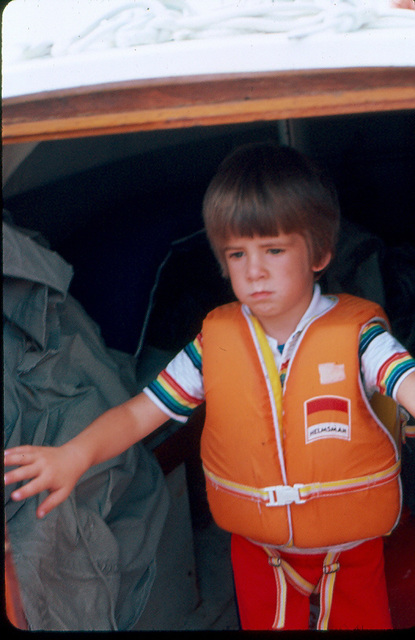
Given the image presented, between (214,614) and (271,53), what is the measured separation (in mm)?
1758

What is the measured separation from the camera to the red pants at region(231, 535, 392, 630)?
4.38 feet

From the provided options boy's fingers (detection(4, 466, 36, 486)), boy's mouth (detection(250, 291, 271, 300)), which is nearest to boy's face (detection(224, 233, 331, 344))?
boy's mouth (detection(250, 291, 271, 300))

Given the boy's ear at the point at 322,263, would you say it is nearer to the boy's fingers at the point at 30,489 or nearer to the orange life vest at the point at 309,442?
the orange life vest at the point at 309,442

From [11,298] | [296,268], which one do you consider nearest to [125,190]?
[11,298]

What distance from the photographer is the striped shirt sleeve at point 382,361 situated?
44.9 inches

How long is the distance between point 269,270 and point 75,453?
53 centimetres

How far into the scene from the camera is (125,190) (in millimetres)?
2453

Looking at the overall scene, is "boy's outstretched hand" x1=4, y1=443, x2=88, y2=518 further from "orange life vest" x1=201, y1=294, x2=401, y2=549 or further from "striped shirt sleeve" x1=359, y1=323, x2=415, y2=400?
"striped shirt sleeve" x1=359, y1=323, x2=415, y2=400

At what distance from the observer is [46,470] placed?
3.69ft

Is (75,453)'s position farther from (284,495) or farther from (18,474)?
(284,495)

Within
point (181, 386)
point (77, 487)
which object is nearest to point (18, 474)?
point (77, 487)

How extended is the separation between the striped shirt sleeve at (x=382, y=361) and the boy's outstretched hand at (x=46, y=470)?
0.61m

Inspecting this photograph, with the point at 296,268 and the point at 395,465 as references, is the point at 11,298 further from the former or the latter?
the point at 395,465

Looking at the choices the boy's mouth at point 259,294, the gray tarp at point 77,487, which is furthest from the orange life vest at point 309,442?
the gray tarp at point 77,487
